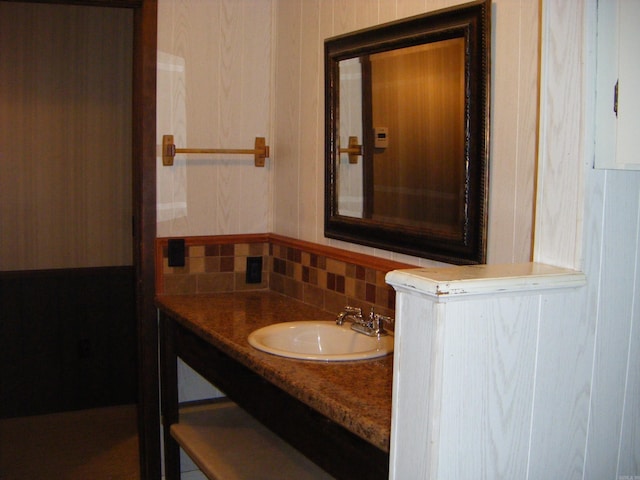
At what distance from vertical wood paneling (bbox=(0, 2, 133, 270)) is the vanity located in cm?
135

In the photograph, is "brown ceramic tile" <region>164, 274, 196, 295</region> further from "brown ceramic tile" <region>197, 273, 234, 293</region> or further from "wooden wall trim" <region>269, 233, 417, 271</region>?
"wooden wall trim" <region>269, 233, 417, 271</region>

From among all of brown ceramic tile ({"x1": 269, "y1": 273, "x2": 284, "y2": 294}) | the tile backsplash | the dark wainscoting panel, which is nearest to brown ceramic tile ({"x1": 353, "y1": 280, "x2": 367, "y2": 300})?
the tile backsplash

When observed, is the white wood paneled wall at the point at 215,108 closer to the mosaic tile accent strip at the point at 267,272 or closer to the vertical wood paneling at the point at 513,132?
the mosaic tile accent strip at the point at 267,272

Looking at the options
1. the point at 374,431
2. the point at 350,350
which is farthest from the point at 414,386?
the point at 350,350

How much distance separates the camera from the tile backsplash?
2.50 metres

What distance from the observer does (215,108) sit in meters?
2.91

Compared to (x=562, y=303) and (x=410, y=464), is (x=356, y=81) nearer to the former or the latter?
(x=562, y=303)

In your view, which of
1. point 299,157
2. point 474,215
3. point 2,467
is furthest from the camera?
point 2,467

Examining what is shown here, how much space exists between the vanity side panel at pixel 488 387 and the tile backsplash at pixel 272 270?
1154 millimetres

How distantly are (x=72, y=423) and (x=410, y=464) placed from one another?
3010mm

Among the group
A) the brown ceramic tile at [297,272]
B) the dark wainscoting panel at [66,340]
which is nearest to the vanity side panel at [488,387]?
the brown ceramic tile at [297,272]

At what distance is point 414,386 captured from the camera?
1.20 m

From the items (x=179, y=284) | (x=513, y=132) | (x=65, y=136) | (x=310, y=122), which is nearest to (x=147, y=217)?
(x=179, y=284)

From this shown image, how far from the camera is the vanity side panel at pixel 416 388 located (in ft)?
3.79
